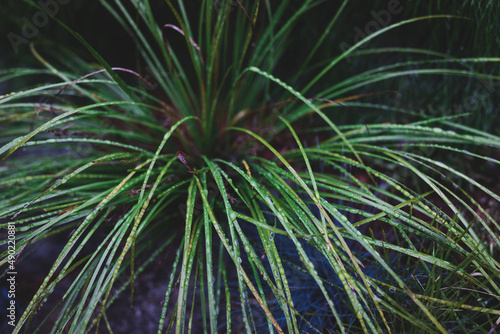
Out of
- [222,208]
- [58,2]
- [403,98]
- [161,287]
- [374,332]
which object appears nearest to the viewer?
[374,332]

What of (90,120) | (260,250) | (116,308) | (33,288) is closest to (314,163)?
(260,250)

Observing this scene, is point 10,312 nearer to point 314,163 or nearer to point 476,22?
point 314,163

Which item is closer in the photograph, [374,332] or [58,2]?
[374,332]

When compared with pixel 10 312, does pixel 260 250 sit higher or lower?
lower

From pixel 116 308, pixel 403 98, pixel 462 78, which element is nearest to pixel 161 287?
pixel 116 308

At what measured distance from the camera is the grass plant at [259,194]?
78 centimetres

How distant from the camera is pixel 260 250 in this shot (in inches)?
42.3

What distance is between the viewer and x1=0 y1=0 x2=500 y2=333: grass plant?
78 cm

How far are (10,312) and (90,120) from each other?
800 mm

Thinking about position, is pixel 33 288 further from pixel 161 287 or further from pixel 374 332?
pixel 374 332

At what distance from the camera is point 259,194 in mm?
923

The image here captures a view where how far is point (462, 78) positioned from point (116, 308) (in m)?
1.52

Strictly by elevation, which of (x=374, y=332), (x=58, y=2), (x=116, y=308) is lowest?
(x=374, y=332)

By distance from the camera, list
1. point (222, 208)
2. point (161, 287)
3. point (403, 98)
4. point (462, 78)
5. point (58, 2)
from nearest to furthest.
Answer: point (222, 208), point (161, 287), point (462, 78), point (403, 98), point (58, 2)
